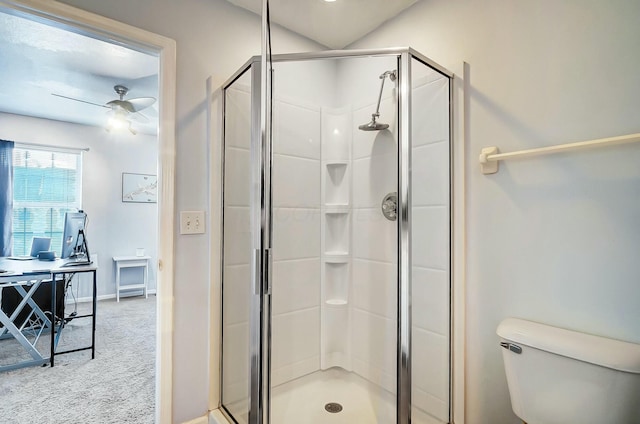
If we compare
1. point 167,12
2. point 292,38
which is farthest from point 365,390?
point 167,12

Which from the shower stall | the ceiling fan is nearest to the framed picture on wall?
the ceiling fan

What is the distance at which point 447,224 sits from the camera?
1.58 m

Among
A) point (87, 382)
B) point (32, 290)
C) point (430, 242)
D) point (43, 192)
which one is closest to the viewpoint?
point (430, 242)

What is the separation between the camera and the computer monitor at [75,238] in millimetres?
3098

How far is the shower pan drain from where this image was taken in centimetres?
165

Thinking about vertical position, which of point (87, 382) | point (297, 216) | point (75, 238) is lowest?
point (87, 382)

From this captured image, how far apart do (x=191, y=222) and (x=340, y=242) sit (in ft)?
2.60

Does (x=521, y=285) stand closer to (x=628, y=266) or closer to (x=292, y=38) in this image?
(x=628, y=266)

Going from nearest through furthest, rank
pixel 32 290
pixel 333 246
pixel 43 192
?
pixel 333 246 < pixel 32 290 < pixel 43 192

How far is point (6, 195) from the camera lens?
155 inches

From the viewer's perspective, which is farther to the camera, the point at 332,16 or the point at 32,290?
the point at 32,290

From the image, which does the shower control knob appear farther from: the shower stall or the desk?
the desk

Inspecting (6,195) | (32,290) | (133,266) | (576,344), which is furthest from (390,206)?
(6,195)

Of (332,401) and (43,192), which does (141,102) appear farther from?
(332,401)
